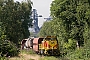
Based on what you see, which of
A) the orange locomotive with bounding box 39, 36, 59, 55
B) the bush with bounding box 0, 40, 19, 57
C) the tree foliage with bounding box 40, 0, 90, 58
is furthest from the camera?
the tree foliage with bounding box 40, 0, 90, 58

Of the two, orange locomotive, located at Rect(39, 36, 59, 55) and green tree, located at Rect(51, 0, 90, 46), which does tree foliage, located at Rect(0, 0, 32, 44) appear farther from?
orange locomotive, located at Rect(39, 36, 59, 55)

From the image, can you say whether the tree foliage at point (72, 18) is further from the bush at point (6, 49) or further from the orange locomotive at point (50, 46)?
the bush at point (6, 49)

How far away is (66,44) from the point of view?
134 ft

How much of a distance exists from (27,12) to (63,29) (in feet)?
69.4

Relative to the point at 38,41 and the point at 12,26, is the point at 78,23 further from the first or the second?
the point at 12,26

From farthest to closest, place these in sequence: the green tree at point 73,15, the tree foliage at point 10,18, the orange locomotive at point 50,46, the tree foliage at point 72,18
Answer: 1. the tree foliage at point 10,18
2. the green tree at point 73,15
3. the tree foliage at point 72,18
4. the orange locomotive at point 50,46

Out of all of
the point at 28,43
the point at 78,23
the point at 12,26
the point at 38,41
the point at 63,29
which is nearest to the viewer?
the point at 38,41

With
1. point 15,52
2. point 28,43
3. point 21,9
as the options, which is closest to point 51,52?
point 15,52

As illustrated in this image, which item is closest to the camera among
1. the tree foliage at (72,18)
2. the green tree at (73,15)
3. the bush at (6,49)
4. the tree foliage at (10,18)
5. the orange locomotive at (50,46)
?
the bush at (6,49)

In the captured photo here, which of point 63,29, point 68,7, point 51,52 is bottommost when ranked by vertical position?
point 51,52

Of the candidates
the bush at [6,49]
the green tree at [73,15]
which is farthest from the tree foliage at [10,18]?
the bush at [6,49]

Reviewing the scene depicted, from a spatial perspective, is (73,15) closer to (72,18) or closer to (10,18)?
(72,18)

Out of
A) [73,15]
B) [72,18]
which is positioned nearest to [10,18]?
[72,18]

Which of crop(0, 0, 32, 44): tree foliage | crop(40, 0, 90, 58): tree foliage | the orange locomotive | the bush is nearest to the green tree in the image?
crop(40, 0, 90, 58): tree foliage
